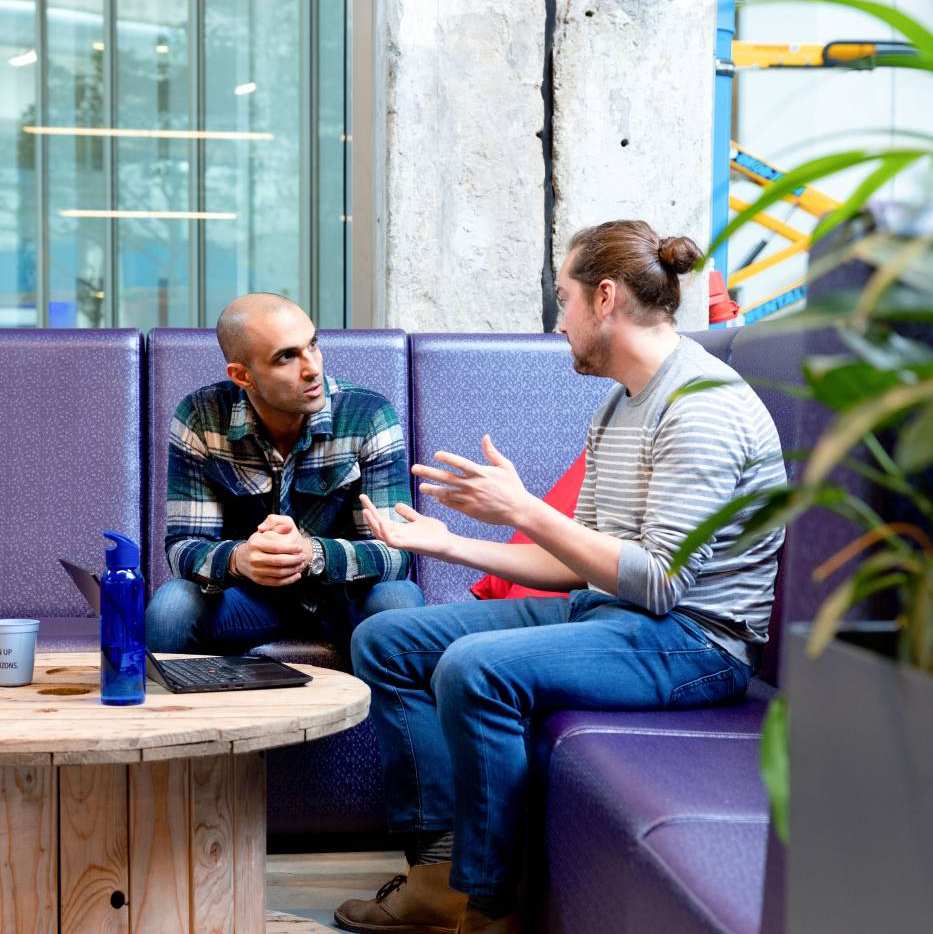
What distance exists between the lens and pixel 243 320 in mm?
2486

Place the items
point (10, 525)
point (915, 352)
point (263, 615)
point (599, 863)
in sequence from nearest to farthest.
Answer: point (915, 352) → point (599, 863) → point (263, 615) → point (10, 525)

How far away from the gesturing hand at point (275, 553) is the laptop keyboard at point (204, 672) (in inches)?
12.7

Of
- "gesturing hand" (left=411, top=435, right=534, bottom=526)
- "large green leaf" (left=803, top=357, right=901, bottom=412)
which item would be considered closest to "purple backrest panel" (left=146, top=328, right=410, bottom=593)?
"gesturing hand" (left=411, top=435, right=534, bottom=526)

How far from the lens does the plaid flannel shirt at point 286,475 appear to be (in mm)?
2484

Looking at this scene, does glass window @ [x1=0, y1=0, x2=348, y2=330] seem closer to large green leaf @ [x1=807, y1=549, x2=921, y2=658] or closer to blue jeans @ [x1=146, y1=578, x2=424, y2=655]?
blue jeans @ [x1=146, y1=578, x2=424, y2=655]

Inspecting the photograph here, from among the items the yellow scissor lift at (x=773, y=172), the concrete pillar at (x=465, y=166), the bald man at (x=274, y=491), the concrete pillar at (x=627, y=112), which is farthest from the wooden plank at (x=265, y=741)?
the yellow scissor lift at (x=773, y=172)

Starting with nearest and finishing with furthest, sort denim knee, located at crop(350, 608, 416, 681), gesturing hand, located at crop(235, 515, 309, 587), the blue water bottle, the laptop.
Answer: the blue water bottle < the laptop < denim knee, located at crop(350, 608, 416, 681) < gesturing hand, located at crop(235, 515, 309, 587)

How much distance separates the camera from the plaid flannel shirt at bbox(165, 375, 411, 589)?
8.15ft

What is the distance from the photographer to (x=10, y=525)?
2820 mm

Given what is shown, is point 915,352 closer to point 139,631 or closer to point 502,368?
point 139,631

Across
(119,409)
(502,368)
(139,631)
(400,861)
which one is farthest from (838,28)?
(139,631)

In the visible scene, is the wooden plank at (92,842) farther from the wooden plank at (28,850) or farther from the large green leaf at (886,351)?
the large green leaf at (886,351)

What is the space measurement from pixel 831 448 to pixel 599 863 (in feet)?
3.26

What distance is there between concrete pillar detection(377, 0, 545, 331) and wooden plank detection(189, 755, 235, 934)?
1921 mm
